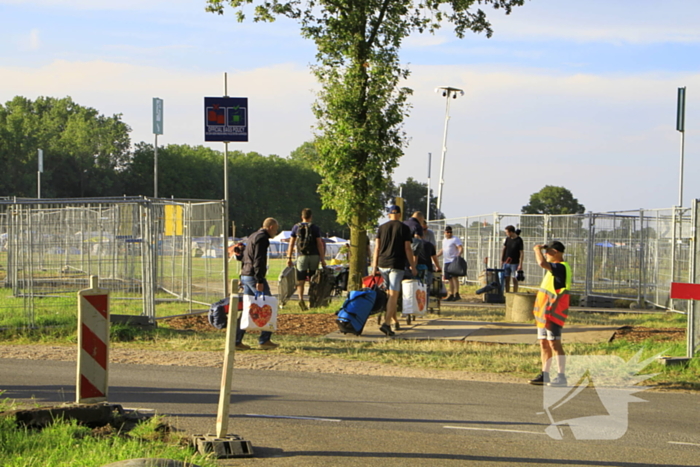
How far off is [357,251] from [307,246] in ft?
6.22

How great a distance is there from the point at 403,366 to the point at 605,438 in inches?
163

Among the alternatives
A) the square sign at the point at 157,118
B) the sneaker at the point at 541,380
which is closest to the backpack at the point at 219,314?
the sneaker at the point at 541,380

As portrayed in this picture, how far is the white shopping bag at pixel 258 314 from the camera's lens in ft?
36.1

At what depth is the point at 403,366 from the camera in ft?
35.1

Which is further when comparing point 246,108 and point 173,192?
point 173,192

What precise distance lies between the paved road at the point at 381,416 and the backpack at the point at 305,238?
253 inches

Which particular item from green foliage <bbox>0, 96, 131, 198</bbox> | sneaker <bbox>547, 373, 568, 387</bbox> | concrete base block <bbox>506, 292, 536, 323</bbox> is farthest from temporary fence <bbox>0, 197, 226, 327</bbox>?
green foliage <bbox>0, 96, 131, 198</bbox>

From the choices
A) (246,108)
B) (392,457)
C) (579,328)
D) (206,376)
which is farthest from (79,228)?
(392,457)

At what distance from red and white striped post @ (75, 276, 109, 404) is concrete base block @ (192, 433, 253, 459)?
1155mm

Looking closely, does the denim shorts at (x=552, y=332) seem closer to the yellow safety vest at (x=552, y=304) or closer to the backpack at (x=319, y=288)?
the yellow safety vest at (x=552, y=304)

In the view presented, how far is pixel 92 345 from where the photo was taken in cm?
668

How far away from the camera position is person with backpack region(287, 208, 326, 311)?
1641cm

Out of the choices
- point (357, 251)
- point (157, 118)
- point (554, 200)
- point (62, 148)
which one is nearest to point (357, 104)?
point (357, 251)

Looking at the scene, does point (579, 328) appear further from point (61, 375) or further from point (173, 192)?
point (173, 192)
